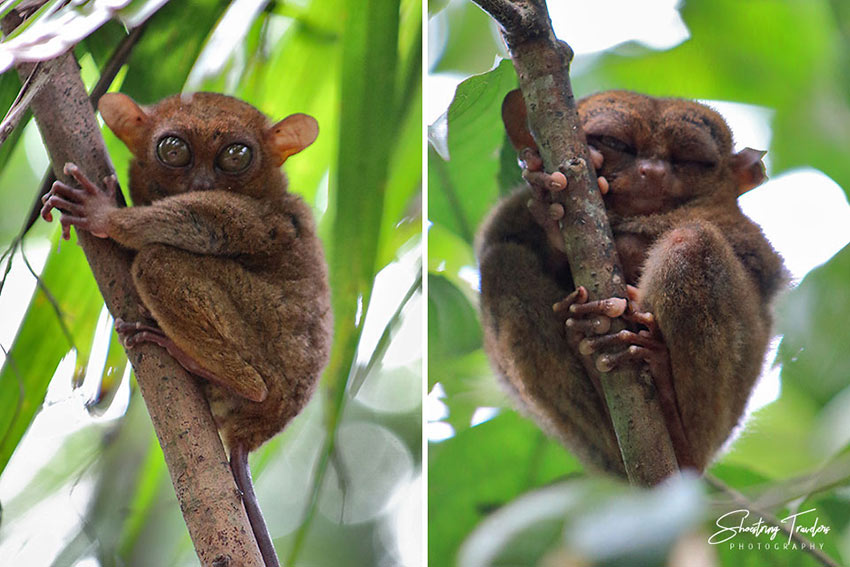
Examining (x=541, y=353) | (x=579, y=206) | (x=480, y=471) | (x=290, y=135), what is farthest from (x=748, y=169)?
(x=290, y=135)

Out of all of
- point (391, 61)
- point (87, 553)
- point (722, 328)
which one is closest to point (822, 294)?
point (722, 328)

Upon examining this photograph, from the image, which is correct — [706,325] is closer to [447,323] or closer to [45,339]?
[447,323]

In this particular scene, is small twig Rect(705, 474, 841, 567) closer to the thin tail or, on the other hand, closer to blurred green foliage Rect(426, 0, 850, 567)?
blurred green foliage Rect(426, 0, 850, 567)

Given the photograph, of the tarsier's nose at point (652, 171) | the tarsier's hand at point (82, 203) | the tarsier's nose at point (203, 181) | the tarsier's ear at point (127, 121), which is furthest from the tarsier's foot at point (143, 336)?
the tarsier's nose at point (652, 171)

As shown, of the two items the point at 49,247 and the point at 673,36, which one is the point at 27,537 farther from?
the point at 673,36

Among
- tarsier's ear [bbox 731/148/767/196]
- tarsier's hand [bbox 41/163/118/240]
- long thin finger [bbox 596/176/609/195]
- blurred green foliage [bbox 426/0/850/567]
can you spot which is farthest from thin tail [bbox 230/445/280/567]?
tarsier's ear [bbox 731/148/767/196]
